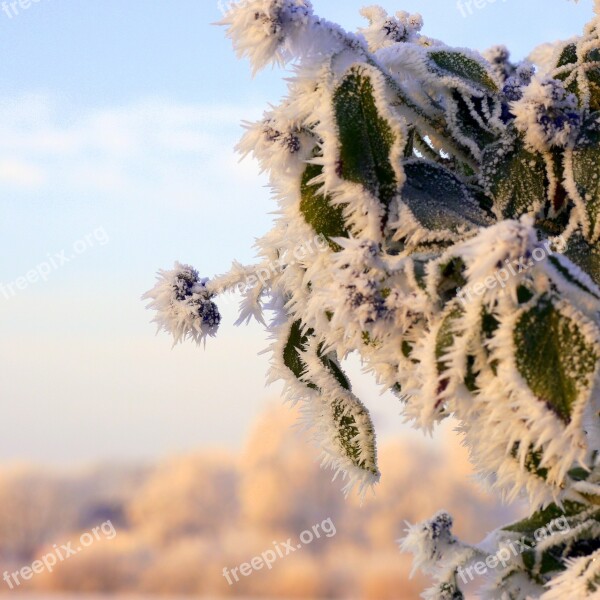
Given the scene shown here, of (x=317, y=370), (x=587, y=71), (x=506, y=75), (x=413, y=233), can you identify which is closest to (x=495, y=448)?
(x=413, y=233)

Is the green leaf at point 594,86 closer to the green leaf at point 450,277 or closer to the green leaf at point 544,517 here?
the green leaf at point 450,277

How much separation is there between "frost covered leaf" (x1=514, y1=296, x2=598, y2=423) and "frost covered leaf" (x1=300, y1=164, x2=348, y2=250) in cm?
23

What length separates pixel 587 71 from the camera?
2.92 feet

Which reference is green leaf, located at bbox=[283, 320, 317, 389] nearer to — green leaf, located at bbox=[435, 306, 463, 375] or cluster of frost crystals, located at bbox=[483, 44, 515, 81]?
green leaf, located at bbox=[435, 306, 463, 375]

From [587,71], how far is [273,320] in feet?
1.51

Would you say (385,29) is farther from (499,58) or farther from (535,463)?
(535,463)

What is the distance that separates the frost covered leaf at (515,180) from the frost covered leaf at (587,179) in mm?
32

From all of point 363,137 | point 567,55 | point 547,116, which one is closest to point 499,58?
point 567,55

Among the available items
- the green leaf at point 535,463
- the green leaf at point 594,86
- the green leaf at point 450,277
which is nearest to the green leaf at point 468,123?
the green leaf at point 594,86

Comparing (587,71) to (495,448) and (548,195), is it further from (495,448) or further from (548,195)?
(495,448)

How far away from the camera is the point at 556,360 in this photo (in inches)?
23.9

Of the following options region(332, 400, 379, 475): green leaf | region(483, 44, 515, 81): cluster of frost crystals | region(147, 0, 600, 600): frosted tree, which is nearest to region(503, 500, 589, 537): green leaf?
region(147, 0, 600, 600): frosted tree

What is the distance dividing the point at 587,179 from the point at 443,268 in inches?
8.4

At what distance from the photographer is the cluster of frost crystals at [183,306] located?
35.7 inches
